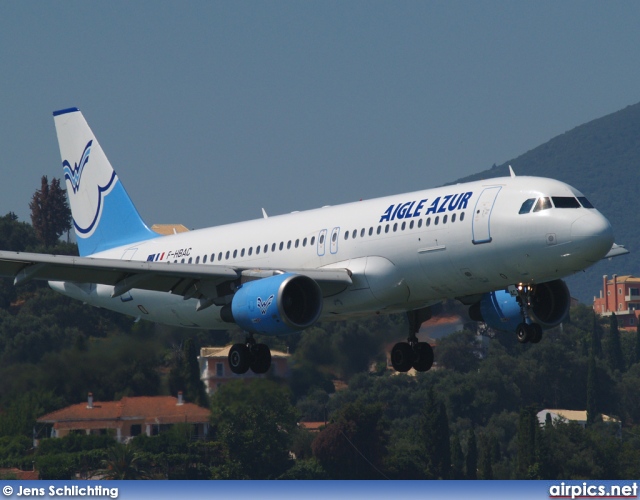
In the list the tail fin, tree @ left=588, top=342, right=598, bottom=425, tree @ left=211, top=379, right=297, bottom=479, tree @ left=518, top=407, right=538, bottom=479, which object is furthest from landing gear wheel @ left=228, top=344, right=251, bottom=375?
tree @ left=588, top=342, right=598, bottom=425

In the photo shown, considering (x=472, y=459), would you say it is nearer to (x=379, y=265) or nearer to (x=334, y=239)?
(x=334, y=239)

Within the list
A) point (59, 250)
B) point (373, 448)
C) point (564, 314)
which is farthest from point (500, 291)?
point (59, 250)

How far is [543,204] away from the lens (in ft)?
125

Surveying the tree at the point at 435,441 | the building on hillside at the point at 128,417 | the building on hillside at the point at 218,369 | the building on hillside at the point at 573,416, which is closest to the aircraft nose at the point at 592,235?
the building on hillside at the point at 128,417

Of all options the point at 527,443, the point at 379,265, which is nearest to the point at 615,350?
the point at 527,443

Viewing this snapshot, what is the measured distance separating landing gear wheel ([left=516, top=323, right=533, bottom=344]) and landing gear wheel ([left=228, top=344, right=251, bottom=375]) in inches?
353

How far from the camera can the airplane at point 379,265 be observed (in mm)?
38062

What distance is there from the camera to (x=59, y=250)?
130m

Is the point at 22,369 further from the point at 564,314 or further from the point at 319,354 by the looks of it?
the point at 564,314

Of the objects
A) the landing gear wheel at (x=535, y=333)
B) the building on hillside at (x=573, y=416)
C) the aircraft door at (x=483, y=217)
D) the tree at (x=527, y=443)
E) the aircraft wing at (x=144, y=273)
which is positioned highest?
the aircraft door at (x=483, y=217)

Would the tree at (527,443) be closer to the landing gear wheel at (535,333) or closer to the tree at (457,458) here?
the tree at (457,458)

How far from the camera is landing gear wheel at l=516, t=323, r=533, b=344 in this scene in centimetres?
4072

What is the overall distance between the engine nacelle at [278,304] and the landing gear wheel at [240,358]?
7.90 ft

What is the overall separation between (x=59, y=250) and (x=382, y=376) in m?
34.5
